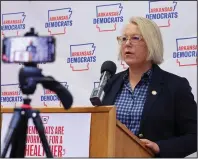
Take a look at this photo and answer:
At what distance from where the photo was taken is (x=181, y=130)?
70.0 inches

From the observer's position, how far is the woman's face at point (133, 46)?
1.84 m

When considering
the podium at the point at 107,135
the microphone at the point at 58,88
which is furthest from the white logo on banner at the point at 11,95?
the microphone at the point at 58,88

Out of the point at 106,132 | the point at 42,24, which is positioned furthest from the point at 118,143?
the point at 42,24

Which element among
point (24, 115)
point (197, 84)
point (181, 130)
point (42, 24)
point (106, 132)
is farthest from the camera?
point (42, 24)

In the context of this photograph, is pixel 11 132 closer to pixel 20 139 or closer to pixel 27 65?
pixel 20 139

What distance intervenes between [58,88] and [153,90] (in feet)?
2.62

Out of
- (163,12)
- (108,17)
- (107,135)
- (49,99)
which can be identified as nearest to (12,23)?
(49,99)

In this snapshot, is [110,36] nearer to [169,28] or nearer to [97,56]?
[97,56]

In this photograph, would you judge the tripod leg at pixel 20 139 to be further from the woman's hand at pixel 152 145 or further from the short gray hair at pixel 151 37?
the short gray hair at pixel 151 37

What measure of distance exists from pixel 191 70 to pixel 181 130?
607 mm

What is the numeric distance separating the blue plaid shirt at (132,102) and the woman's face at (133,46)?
0.27 ft

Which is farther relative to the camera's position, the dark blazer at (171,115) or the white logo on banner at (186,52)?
A: the white logo on banner at (186,52)

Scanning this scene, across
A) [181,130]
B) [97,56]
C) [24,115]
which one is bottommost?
[181,130]

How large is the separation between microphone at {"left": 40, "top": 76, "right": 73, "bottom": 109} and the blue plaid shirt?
67 centimetres
